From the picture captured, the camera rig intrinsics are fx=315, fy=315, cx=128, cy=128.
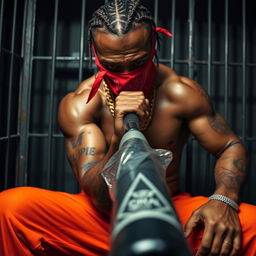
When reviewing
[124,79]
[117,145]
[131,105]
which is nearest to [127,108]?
[131,105]

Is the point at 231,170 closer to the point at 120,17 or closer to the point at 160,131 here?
the point at 160,131

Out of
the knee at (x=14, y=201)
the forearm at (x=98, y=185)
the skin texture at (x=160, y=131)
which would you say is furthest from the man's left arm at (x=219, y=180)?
the knee at (x=14, y=201)

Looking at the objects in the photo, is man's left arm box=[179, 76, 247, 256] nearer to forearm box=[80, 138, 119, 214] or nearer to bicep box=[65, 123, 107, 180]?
forearm box=[80, 138, 119, 214]

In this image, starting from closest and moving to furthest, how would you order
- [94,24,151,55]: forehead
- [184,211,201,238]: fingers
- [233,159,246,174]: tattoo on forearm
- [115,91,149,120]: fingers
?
[115,91,149,120]: fingers < [184,211,201,238]: fingers < [94,24,151,55]: forehead < [233,159,246,174]: tattoo on forearm

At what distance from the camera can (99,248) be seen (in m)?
1.11

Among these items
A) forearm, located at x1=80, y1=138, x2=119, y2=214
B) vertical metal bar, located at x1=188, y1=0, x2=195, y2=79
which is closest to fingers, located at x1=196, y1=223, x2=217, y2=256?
forearm, located at x1=80, y1=138, x2=119, y2=214

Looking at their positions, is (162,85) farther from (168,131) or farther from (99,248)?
(99,248)

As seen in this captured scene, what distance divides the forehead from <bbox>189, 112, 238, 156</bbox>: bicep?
15.7 inches

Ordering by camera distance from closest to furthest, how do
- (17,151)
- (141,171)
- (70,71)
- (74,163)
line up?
(141,171)
(74,163)
(17,151)
(70,71)

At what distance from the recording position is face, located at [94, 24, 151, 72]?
3.40 feet

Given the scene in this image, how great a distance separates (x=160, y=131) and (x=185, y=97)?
0.57 feet

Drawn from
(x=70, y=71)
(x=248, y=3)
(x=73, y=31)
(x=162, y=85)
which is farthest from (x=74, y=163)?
(x=248, y=3)

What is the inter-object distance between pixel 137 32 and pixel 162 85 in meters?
0.33

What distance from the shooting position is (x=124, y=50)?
1033mm
